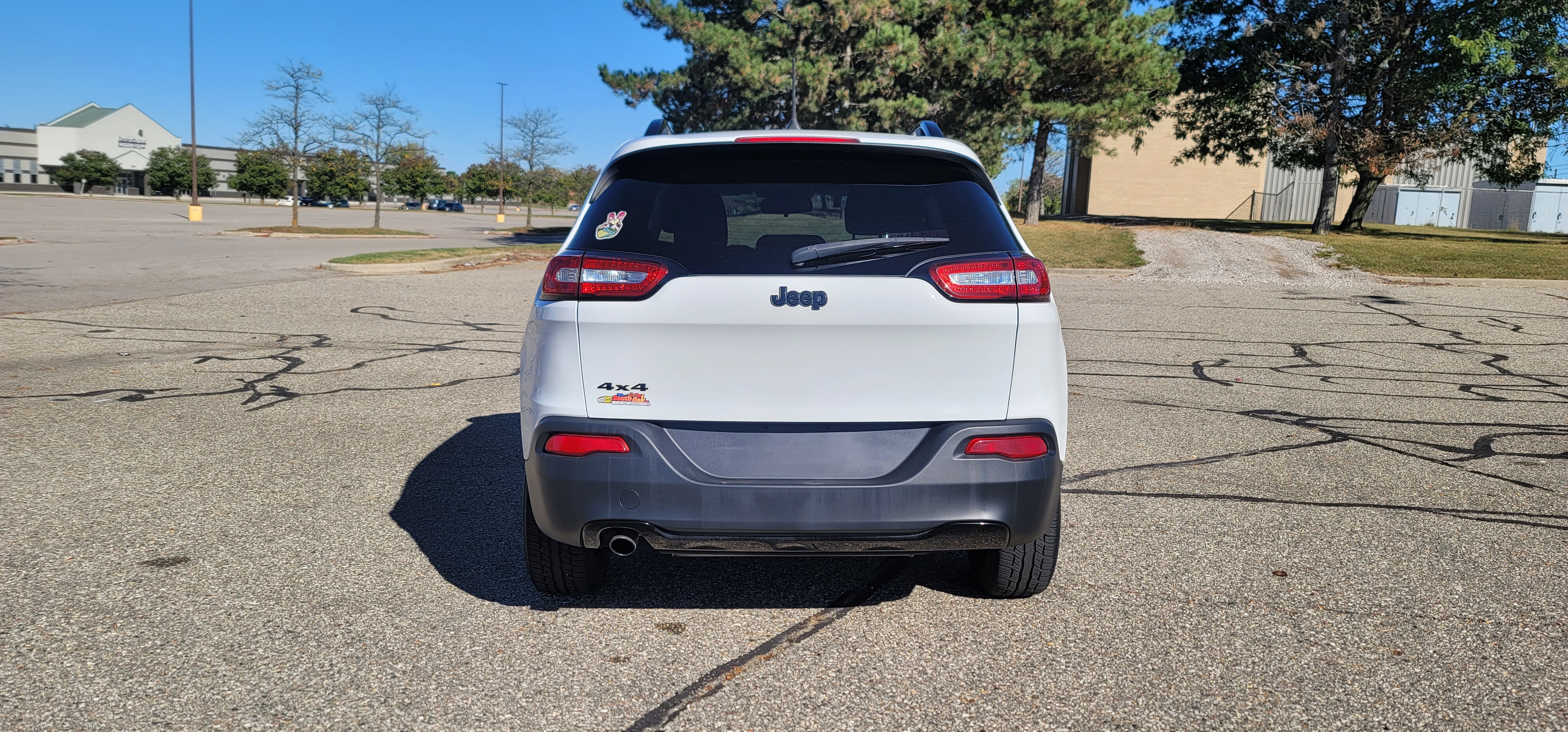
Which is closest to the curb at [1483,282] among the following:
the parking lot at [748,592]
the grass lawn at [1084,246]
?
the grass lawn at [1084,246]

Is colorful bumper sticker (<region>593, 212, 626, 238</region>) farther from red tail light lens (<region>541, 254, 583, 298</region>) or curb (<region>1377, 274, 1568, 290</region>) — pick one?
curb (<region>1377, 274, 1568, 290</region>)

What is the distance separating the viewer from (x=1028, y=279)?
310cm

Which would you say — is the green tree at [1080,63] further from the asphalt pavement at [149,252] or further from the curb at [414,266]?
the asphalt pavement at [149,252]

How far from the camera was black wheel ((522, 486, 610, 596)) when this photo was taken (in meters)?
3.52

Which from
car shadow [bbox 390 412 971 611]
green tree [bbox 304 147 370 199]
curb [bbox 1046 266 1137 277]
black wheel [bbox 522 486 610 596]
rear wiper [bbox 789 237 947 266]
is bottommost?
car shadow [bbox 390 412 971 611]

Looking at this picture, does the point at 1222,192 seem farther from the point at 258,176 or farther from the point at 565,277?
the point at 258,176

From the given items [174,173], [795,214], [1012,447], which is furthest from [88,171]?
[1012,447]

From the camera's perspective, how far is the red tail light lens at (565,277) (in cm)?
309

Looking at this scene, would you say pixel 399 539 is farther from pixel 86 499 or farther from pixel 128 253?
pixel 128 253

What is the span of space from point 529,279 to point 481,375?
34.9 ft

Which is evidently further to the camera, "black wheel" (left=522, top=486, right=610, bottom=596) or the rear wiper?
"black wheel" (left=522, top=486, right=610, bottom=596)

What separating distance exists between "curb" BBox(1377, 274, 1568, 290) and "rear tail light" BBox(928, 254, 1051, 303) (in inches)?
775

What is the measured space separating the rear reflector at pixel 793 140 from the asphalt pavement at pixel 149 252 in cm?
1169

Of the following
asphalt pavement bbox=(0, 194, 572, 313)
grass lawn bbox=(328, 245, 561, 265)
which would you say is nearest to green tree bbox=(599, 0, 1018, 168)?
grass lawn bbox=(328, 245, 561, 265)
